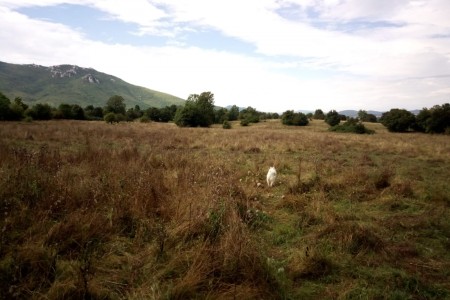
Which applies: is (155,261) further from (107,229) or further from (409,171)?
(409,171)

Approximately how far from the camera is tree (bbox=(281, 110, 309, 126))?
45812mm

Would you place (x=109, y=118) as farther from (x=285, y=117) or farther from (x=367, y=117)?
(x=367, y=117)

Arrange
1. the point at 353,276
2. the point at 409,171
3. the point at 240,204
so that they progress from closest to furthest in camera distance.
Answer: the point at 353,276
the point at 240,204
the point at 409,171

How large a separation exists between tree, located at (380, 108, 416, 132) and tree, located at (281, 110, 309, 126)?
1151 cm

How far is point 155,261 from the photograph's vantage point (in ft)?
11.0

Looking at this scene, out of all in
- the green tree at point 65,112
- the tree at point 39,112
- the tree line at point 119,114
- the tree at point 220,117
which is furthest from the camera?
the tree at point 220,117

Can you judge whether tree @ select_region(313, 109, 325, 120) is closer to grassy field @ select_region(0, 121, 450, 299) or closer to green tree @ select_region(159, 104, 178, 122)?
green tree @ select_region(159, 104, 178, 122)

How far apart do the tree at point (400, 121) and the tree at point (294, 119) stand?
11507 millimetres

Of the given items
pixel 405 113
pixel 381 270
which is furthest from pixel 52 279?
pixel 405 113

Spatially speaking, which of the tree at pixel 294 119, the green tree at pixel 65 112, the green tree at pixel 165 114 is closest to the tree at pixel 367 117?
the tree at pixel 294 119

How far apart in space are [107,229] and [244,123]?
43.8 metres

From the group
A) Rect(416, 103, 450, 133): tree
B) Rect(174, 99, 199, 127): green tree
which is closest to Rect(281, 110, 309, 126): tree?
Rect(174, 99, 199, 127): green tree

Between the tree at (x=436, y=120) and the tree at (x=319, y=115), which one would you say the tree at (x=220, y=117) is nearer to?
the tree at (x=319, y=115)

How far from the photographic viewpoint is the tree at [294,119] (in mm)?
45812
